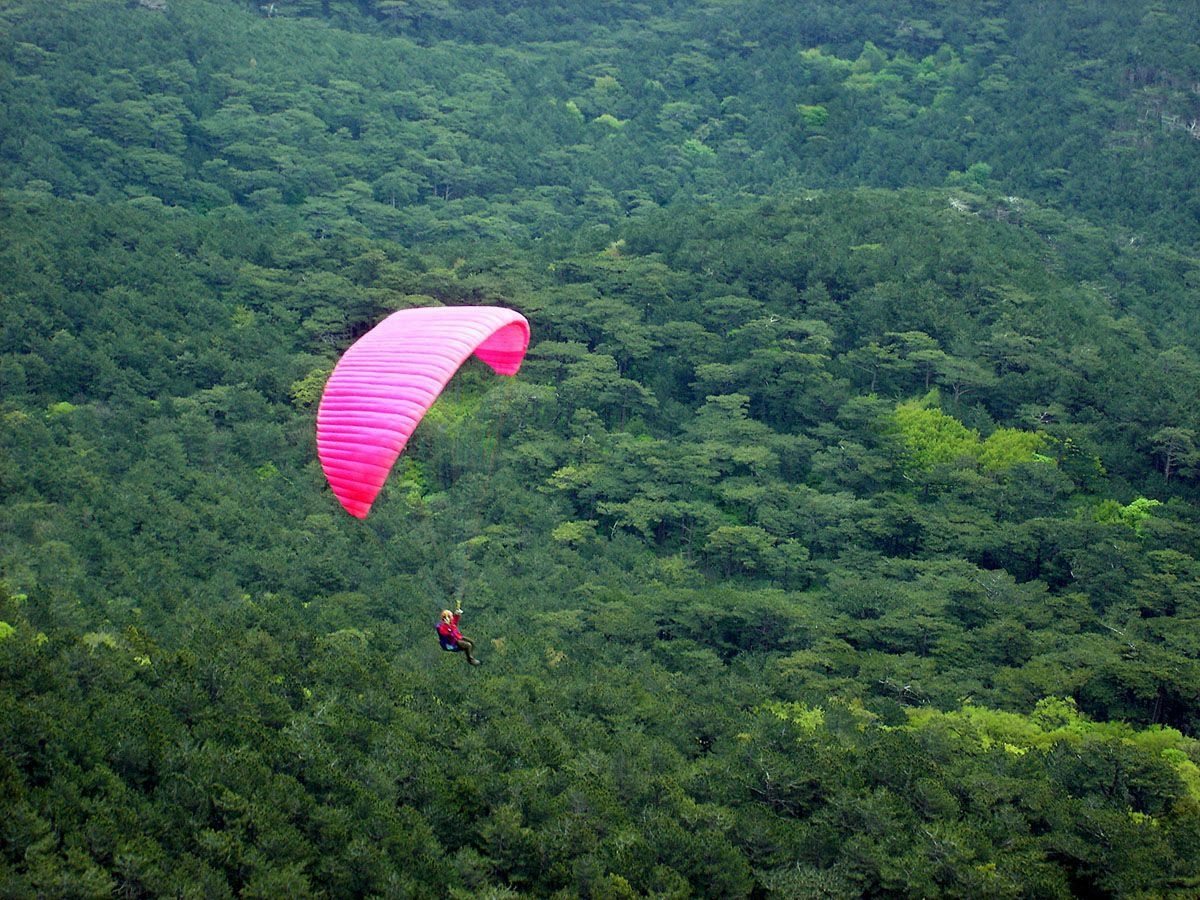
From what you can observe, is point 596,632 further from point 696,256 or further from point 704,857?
point 696,256

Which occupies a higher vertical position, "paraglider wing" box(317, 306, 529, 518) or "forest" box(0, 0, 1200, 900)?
"paraglider wing" box(317, 306, 529, 518)

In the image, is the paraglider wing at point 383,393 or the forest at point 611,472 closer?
the paraglider wing at point 383,393

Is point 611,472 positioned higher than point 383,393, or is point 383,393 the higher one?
point 383,393

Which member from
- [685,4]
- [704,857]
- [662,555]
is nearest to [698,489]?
[662,555]

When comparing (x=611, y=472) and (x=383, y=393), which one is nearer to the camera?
(x=383, y=393)

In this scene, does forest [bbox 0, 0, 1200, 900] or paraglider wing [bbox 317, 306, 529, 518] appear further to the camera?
forest [bbox 0, 0, 1200, 900]

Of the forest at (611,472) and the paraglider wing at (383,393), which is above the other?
the paraglider wing at (383,393)
